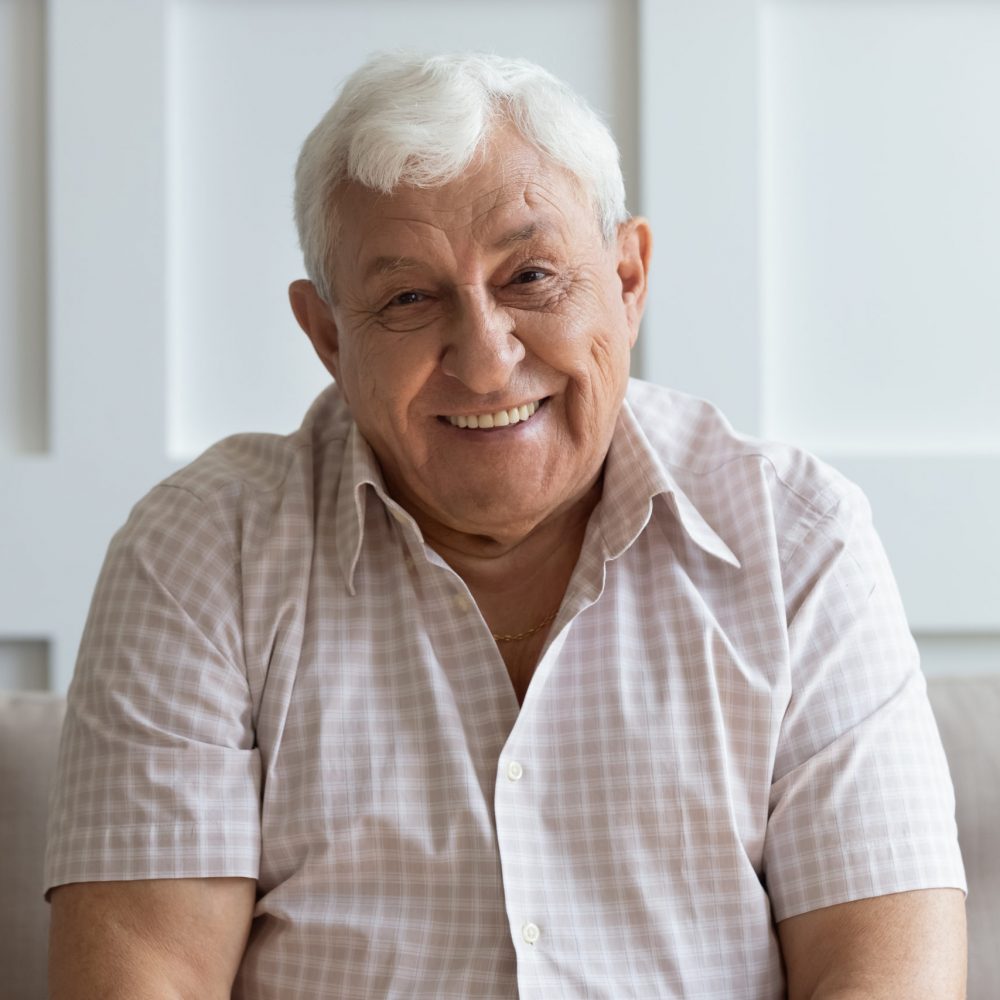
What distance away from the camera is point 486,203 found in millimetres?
1379

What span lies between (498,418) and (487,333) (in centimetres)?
9

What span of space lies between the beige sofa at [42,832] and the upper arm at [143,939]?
39 cm

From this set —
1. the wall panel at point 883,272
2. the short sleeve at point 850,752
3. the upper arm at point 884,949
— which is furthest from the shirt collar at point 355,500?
the wall panel at point 883,272

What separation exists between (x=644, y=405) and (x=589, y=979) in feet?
2.26

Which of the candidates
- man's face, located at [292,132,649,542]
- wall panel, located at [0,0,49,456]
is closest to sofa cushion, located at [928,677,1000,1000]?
man's face, located at [292,132,649,542]

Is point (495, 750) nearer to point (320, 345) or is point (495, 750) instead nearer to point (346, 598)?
point (346, 598)

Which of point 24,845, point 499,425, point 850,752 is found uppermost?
point 499,425

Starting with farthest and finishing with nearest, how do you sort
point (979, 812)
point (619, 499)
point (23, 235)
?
1. point (23, 235)
2. point (979, 812)
3. point (619, 499)

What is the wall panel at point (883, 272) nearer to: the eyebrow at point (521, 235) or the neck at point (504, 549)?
the neck at point (504, 549)

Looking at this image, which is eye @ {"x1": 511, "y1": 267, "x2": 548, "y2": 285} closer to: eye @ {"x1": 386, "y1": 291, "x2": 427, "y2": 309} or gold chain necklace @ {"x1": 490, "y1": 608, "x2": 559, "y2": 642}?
eye @ {"x1": 386, "y1": 291, "x2": 427, "y2": 309}

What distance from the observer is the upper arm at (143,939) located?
1.30m

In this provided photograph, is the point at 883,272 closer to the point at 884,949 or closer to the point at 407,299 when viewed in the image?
the point at 407,299

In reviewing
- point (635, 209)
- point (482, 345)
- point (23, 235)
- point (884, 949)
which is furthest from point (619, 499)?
point (23, 235)

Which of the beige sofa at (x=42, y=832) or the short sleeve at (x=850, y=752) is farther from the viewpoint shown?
the beige sofa at (x=42, y=832)
